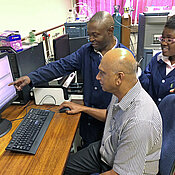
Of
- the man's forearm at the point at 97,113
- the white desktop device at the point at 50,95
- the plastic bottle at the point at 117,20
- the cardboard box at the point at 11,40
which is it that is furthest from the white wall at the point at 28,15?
the man's forearm at the point at 97,113

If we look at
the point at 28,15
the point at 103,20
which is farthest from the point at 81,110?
the point at 28,15

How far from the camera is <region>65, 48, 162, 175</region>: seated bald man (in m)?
0.83

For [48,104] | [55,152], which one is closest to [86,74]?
[48,104]

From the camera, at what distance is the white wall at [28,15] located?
169 cm

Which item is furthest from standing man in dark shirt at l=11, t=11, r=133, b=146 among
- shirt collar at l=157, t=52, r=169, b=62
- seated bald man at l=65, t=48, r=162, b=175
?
seated bald man at l=65, t=48, r=162, b=175

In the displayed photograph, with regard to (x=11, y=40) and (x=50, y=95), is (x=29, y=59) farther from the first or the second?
(x=50, y=95)

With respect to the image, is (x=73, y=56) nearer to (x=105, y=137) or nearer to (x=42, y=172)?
(x=105, y=137)

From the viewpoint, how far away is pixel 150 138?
83 cm

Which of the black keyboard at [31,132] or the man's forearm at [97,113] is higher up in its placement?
the black keyboard at [31,132]

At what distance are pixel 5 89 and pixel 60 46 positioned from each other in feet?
2.71

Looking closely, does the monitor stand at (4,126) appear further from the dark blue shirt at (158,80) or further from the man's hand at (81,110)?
the dark blue shirt at (158,80)

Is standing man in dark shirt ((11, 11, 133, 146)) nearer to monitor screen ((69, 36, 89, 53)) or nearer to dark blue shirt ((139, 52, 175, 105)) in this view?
dark blue shirt ((139, 52, 175, 105))

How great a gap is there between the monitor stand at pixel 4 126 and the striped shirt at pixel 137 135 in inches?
27.5

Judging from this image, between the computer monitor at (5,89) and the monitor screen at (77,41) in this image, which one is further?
the monitor screen at (77,41)
